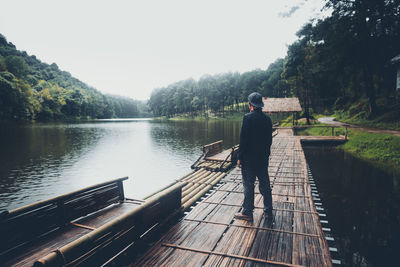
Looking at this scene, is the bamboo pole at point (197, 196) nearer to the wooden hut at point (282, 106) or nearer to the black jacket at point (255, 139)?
the black jacket at point (255, 139)

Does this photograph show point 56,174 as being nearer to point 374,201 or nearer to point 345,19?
point 374,201

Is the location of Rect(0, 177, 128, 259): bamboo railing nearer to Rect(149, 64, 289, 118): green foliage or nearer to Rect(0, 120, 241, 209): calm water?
Rect(0, 120, 241, 209): calm water

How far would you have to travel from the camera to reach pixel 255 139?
4270mm

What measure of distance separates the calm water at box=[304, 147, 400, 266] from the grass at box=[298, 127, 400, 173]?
1.12 metres

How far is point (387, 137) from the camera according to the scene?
1545 centimetres

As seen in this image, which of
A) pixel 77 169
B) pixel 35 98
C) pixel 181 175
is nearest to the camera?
pixel 181 175

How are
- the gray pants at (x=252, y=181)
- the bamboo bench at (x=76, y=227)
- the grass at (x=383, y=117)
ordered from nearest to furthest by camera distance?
the bamboo bench at (x=76, y=227) → the gray pants at (x=252, y=181) → the grass at (x=383, y=117)

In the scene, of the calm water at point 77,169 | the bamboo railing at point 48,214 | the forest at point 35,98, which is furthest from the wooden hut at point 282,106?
the forest at point 35,98

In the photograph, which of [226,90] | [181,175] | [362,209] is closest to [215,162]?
[181,175]

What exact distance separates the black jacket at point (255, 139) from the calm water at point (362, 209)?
3648 mm

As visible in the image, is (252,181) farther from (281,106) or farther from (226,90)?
(226,90)

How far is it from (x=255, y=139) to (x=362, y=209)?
22.5ft

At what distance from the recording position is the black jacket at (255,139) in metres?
4.22

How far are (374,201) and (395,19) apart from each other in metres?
24.0
